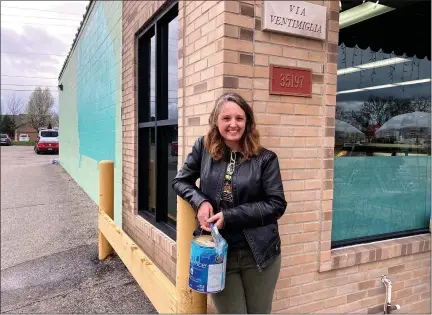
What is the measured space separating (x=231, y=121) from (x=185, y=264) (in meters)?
0.92

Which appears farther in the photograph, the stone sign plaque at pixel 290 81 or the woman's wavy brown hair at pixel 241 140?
the stone sign plaque at pixel 290 81

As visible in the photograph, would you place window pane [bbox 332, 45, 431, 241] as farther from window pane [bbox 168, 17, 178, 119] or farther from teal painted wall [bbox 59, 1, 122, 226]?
teal painted wall [bbox 59, 1, 122, 226]

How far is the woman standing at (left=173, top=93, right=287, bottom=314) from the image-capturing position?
1.83 meters

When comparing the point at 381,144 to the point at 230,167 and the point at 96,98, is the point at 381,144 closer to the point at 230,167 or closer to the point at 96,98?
the point at 230,167

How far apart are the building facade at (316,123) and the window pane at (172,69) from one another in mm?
22

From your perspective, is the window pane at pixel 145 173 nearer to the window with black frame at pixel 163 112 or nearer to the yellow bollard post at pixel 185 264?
the window with black frame at pixel 163 112

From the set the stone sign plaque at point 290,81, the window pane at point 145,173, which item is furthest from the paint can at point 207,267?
the window pane at point 145,173

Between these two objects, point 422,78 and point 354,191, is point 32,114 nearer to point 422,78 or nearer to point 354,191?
point 354,191

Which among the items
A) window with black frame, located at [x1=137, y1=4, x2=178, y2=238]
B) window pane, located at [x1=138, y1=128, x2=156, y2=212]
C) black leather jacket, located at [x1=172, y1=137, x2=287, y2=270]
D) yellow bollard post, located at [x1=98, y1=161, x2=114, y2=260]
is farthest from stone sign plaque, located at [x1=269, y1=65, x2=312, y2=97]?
yellow bollard post, located at [x1=98, y1=161, x2=114, y2=260]

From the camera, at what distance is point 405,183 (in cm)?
331

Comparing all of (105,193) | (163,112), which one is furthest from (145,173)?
(163,112)

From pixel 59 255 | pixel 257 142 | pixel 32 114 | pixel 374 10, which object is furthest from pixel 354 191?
pixel 59 255

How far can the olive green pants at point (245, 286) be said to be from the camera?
1.92 meters

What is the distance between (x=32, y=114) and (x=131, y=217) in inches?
82.8
